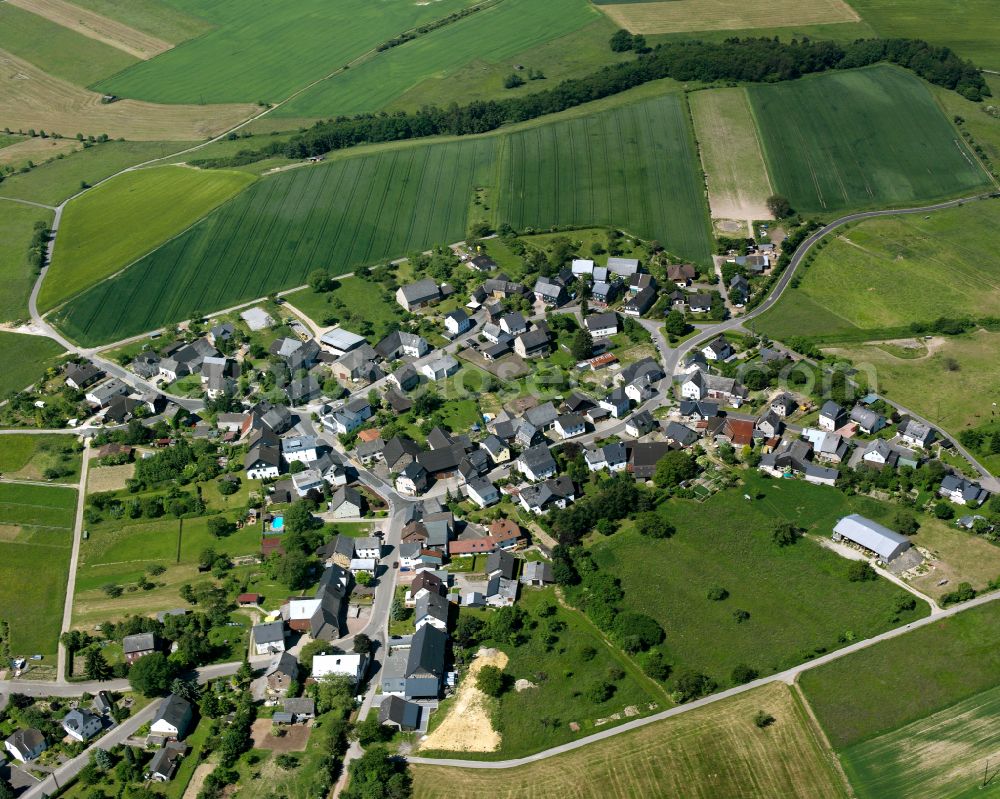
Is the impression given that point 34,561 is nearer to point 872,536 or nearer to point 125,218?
point 125,218

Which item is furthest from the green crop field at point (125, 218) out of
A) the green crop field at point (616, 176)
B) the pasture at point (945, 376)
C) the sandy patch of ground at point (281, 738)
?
the pasture at point (945, 376)

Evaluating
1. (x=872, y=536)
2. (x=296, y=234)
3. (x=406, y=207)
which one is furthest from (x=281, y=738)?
(x=406, y=207)

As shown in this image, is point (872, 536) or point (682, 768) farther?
point (872, 536)

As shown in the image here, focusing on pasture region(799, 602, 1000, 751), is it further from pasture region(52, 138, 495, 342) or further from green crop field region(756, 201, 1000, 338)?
pasture region(52, 138, 495, 342)

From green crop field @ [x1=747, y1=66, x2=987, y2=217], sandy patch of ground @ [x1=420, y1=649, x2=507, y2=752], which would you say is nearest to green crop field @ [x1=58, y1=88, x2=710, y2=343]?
green crop field @ [x1=747, y1=66, x2=987, y2=217]

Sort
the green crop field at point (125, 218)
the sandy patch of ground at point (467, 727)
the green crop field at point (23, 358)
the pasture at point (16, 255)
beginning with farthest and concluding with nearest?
the green crop field at point (125, 218) < the pasture at point (16, 255) < the green crop field at point (23, 358) < the sandy patch of ground at point (467, 727)

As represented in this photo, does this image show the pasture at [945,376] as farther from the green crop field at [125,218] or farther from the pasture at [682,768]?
the green crop field at [125,218]
